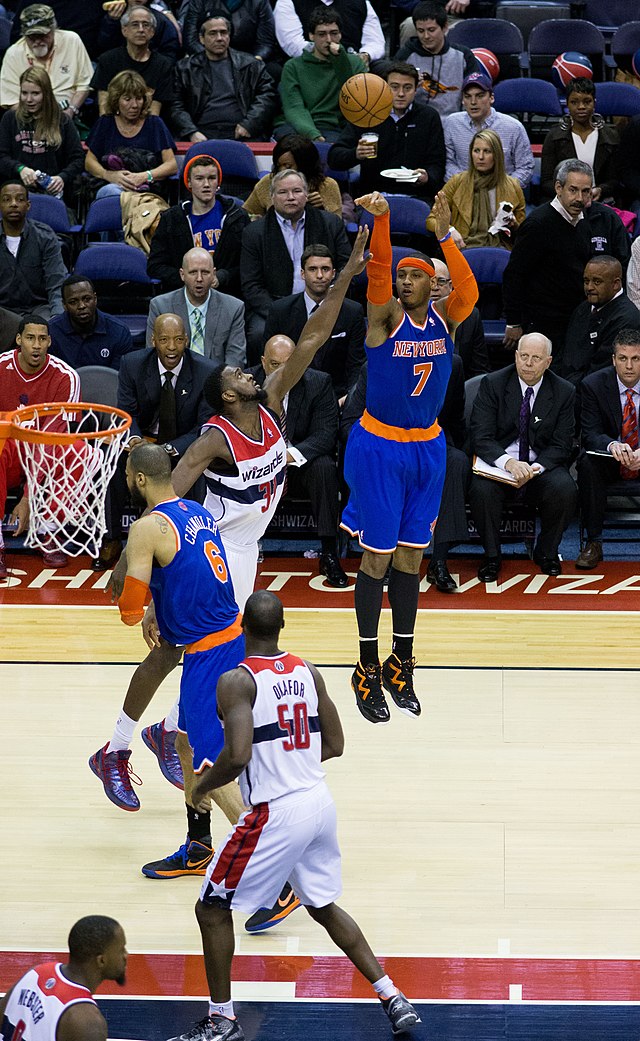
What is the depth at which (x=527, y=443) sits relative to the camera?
407 inches

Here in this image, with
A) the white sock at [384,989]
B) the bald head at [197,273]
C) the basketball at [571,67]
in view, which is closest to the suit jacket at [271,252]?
the bald head at [197,273]

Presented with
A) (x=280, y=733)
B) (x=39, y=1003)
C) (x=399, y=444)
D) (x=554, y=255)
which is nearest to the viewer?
(x=39, y=1003)

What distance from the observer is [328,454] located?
10.4 meters

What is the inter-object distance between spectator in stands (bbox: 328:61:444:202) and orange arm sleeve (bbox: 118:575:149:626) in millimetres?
7040

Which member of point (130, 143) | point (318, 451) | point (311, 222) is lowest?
point (318, 451)

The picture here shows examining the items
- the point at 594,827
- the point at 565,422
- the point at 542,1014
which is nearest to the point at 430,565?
the point at 565,422

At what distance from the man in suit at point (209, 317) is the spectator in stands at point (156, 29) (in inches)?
137

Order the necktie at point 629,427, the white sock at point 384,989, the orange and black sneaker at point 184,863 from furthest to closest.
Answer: the necktie at point 629,427, the orange and black sneaker at point 184,863, the white sock at point 384,989

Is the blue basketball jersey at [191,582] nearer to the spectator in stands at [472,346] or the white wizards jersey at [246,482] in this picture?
the white wizards jersey at [246,482]

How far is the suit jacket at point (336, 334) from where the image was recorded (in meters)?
10.7

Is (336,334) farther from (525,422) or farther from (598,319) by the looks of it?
(598,319)

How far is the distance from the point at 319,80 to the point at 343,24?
1035 mm

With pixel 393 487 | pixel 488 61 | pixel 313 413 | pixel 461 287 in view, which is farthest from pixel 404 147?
pixel 393 487

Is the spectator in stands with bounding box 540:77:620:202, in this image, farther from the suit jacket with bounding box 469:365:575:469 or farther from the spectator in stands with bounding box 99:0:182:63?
the spectator in stands with bounding box 99:0:182:63
